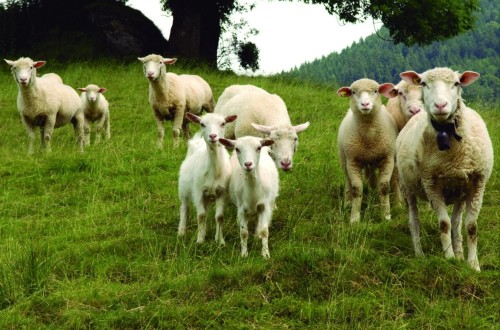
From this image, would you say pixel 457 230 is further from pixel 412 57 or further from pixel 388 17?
pixel 412 57

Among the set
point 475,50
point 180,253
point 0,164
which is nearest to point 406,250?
point 180,253

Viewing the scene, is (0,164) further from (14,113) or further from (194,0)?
(194,0)

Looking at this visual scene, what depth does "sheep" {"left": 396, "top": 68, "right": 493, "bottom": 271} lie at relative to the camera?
256 inches

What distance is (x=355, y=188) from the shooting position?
8.72 metres

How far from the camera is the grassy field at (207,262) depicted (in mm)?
5812

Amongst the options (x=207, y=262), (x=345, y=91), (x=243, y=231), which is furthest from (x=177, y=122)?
(x=207, y=262)

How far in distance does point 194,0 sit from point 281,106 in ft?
50.9

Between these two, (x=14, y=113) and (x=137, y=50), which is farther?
(x=137, y=50)

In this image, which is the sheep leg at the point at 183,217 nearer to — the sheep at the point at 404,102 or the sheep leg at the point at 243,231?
the sheep leg at the point at 243,231

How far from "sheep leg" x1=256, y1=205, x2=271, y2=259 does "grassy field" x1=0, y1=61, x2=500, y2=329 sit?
0.15 meters

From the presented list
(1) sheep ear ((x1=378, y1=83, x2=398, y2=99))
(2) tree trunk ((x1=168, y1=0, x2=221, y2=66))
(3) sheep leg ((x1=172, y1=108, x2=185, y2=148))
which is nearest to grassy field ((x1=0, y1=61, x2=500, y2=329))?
(1) sheep ear ((x1=378, y1=83, x2=398, y2=99))

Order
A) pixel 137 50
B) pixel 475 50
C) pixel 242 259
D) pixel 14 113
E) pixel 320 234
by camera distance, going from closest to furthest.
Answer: pixel 242 259
pixel 320 234
pixel 14 113
pixel 137 50
pixel 475 50

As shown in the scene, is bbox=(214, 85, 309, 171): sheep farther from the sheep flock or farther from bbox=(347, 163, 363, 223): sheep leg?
bbox=(347, 163, 363, 223): sheep leg

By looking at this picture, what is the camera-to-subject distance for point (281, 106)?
10281 millimetres
